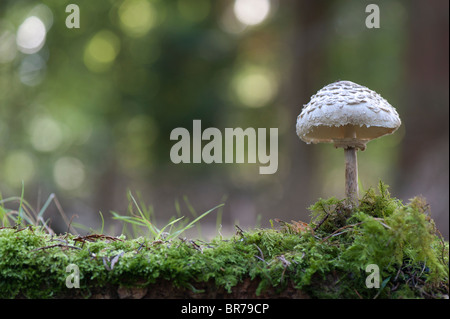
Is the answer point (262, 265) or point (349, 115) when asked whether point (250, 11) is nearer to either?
point (349, 115)

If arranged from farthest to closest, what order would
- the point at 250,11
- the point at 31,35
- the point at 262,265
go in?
1. the point at 250,11
2. the point at 31,35
3. the point at 262,265

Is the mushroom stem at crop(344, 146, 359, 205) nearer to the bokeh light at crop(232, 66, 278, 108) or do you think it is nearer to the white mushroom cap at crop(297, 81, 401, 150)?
the white mushroom cap at crop(297, 81, 401, 150)

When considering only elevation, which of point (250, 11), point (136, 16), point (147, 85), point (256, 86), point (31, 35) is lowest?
point (147, 85)

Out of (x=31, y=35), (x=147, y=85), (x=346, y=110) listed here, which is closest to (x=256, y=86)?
(x=147, y=85)

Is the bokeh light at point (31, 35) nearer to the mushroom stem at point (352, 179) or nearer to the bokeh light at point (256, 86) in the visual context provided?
the bokeh light at point (256, 86)

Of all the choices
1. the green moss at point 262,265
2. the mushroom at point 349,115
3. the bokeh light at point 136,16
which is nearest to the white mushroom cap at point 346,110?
the mushroom at point 349,115

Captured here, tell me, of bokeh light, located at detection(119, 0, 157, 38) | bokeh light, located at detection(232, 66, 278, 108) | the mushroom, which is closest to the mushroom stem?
the mushroom
